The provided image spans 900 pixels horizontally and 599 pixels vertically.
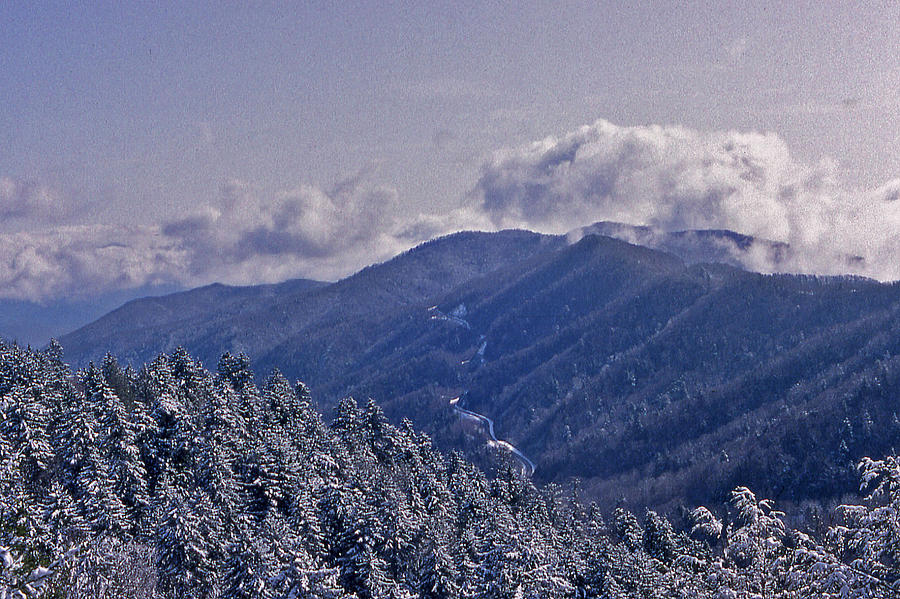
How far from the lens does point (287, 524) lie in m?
54.0

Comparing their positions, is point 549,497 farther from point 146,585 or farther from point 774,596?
point 774,596

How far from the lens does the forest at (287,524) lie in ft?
98.0

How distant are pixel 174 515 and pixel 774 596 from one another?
1656 inches

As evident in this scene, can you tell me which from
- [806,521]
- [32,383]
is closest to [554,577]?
[32,383]

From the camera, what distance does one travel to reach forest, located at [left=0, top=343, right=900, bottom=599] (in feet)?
98.0

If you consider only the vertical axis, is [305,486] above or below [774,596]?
above

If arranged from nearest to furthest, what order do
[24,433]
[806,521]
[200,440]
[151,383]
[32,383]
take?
[24,433]
[200,440]
[32,383]
[151,383]
[806,521]

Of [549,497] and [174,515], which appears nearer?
[174,515]

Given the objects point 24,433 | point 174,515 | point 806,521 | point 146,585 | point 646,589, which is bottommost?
point 806,521

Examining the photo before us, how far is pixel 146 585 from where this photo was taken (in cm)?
4556

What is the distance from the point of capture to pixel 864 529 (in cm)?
2592

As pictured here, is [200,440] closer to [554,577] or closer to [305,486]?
[305,486]

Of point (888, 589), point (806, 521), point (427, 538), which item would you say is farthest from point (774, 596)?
point (806, 521)

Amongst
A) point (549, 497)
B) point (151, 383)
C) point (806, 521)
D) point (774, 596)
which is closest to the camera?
point (774, 596)
